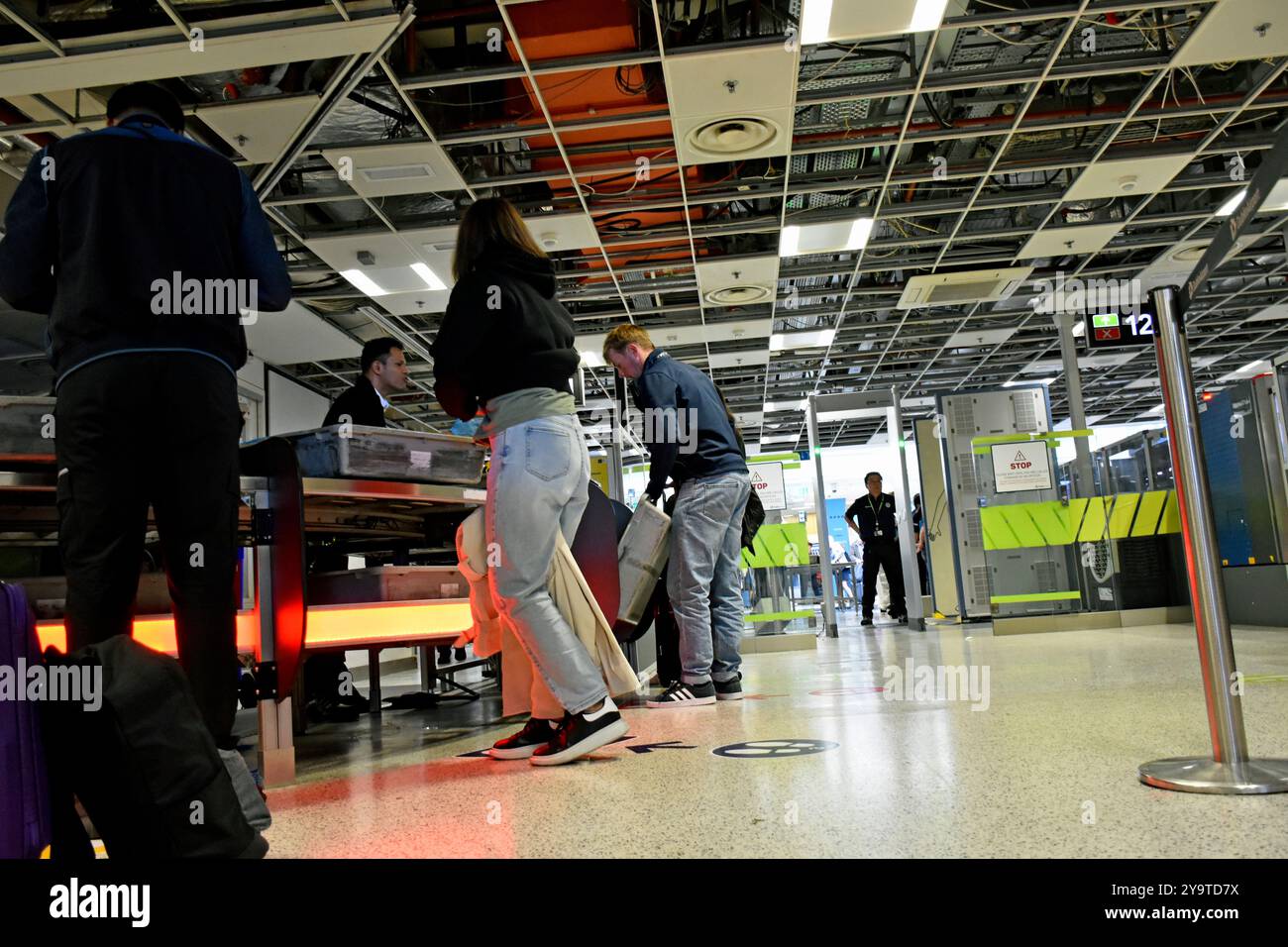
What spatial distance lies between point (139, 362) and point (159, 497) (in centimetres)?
28

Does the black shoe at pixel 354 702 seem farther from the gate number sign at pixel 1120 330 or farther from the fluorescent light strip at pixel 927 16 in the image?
the fluorescent light strip at pixel 927 16

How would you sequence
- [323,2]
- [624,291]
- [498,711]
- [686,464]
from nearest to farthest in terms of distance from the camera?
1. [686,464]
2. [498,711]
3. [323,2]
4. [624,291]

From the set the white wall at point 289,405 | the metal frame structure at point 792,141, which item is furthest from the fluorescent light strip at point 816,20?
the white wall at point 289,405

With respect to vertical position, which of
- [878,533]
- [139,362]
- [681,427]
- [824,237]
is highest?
[824,237]

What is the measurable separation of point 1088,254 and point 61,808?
Answer: 11.0 metres

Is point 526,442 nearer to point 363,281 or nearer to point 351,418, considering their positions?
point 351,418

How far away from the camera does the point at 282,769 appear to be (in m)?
2.48

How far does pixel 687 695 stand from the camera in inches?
154

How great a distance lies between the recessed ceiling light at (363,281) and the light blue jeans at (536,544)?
701cm

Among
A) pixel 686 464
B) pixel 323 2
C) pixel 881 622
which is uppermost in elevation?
pixel 323 2

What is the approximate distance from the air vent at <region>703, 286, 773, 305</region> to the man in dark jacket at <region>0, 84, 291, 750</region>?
848 centimetres

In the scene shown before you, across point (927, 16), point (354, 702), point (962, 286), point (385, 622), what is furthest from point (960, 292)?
point (385, 622)
